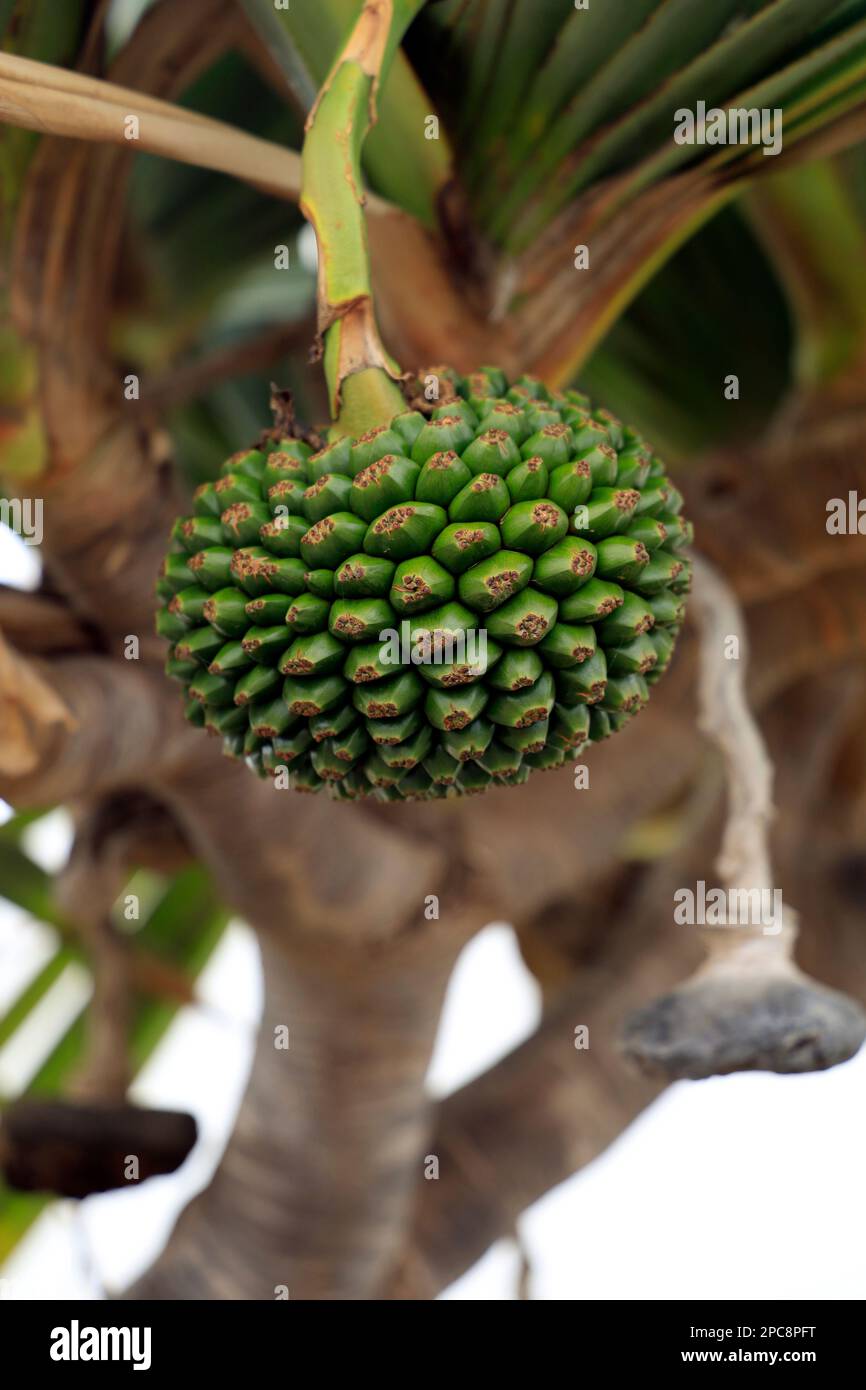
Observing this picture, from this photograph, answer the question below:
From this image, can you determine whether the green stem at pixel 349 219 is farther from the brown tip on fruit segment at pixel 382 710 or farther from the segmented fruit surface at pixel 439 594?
the brown tip on fruit segment at pixel 382 710

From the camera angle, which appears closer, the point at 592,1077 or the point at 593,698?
the point at 593,698

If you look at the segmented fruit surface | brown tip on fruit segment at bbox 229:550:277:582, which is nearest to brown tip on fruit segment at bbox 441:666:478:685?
the segmented fruit surface

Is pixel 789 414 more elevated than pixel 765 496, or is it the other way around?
pixel 789 414

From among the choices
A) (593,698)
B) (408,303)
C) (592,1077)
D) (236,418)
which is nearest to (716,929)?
(593,698)

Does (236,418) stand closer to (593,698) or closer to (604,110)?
(604,110)

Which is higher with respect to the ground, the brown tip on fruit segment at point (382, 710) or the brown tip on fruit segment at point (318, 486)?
the brown tip on fruit segment at point (318, 486)

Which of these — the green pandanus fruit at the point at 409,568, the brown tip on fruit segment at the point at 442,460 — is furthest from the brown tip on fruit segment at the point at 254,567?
the brown tip on fruit segment at the point at 442,460
